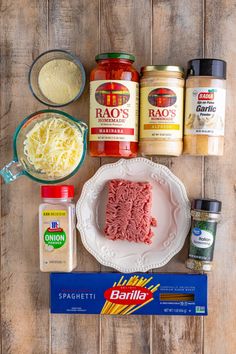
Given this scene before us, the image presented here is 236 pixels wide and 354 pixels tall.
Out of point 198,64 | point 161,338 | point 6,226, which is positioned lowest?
point 161,338

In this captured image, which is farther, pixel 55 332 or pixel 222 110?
pixel 55 332

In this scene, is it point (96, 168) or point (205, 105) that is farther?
point (96, 168)

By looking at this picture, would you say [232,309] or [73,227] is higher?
[73,227]

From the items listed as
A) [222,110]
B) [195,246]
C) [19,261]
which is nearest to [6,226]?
Result: [19,261]

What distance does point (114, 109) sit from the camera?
114 cm

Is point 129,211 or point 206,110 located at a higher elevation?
point 206,110

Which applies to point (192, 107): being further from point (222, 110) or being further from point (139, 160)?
point (139, 160)

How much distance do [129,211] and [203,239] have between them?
→ 194mm

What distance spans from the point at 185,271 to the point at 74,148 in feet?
1.42

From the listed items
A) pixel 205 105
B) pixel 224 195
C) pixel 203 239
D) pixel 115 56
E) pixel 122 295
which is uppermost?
pixel 115 56

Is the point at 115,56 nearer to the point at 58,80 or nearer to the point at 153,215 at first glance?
the point at 58,80

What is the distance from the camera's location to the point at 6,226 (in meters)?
1.26

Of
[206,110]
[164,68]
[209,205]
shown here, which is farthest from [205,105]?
[209,205]

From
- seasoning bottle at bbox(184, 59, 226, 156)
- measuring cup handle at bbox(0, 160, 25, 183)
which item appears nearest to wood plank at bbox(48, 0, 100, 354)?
measuring cup handle at bbox(0, 160, 25, 183)
